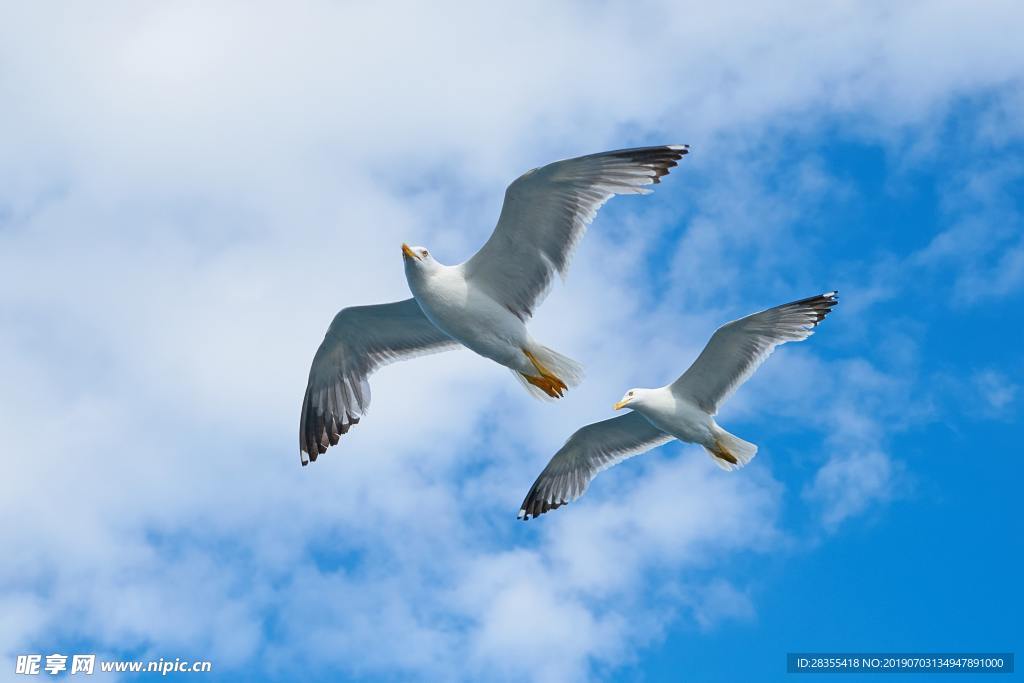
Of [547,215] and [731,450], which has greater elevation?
[547,215]

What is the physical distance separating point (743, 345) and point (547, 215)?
3.25m

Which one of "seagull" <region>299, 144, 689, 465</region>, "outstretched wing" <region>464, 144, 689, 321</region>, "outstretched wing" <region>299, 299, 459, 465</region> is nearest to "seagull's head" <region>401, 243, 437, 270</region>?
"seagull" <region>299, 144, 689, 465</region>

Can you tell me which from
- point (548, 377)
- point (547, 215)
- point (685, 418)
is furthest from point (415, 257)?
point (685, 418)

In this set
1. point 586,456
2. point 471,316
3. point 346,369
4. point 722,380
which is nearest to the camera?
point 471,316

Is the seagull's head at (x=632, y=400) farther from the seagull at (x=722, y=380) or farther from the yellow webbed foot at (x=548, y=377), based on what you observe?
the yellow webbed foot at (x=548, y=377)

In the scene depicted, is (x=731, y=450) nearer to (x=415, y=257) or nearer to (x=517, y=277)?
(x=517, y=277)

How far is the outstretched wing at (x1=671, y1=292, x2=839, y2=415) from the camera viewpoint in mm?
14336

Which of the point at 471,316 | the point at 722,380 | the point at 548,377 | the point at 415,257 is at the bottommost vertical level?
the point at 548,377

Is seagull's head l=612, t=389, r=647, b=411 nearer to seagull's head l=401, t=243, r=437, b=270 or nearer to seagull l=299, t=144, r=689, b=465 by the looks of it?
seagull l=299, t=144, r=689, b=465

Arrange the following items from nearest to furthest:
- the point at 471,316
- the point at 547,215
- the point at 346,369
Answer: the point at 547,215 < the point at 471,316 < the point at 346,369

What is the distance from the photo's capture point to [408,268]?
12.5 m

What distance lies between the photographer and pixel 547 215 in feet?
40.7

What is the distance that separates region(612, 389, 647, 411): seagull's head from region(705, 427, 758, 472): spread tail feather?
917 millimetres

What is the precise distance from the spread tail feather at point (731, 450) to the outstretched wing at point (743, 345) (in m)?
0.39
